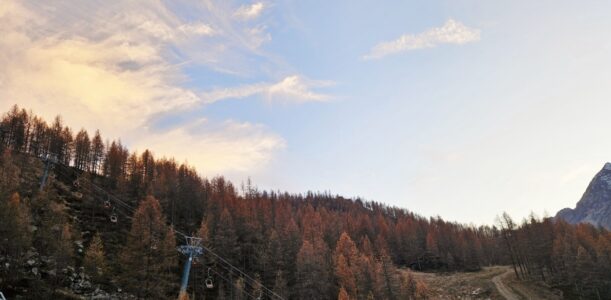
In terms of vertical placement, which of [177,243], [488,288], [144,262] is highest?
[177,243]

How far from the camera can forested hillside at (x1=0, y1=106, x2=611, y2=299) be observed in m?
53.7

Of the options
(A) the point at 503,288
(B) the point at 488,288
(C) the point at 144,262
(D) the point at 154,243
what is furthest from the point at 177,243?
(A) the point at 503,288

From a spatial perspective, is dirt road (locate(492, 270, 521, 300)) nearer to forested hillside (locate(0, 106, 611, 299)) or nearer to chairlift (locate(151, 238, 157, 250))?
forested hillside (locate(0, 106, 611, 299))

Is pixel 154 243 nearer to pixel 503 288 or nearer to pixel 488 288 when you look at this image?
pixel 488 288

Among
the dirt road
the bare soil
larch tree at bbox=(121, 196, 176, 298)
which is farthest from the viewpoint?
the bare soil

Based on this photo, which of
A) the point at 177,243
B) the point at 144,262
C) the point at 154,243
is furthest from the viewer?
the point at 177,243

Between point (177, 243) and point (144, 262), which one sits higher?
point (177, 243)

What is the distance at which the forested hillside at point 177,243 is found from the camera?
53656 mm

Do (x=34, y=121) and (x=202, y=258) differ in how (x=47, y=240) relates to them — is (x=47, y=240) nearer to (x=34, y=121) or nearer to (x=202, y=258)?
(x=202, y=258)

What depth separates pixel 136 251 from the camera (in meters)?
52.0

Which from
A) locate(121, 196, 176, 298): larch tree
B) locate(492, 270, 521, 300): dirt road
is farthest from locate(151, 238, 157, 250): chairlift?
locate(492, 270, 521, 300): dirt road

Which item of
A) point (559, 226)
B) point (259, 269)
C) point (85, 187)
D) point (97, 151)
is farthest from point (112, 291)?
point (559, 226)

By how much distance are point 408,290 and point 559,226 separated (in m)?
78.3

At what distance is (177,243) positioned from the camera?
87.3 meters
